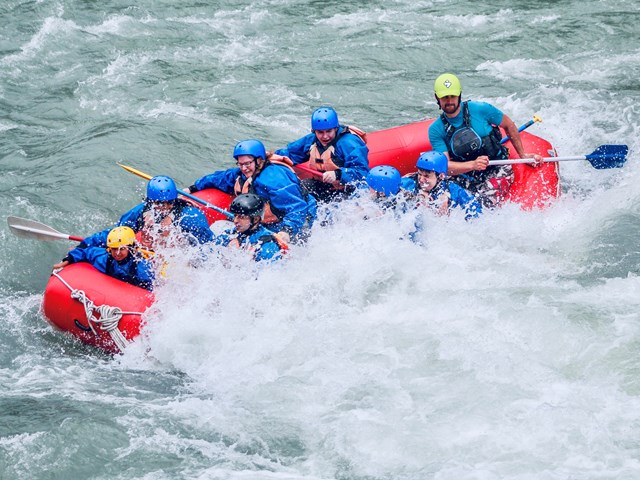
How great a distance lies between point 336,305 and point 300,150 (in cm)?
218

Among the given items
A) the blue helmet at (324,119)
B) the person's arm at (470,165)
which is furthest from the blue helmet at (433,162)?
the blue helmet at (324,119)

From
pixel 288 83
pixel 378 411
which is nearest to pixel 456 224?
pixel 378 411

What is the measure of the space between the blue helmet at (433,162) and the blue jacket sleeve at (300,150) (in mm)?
1390

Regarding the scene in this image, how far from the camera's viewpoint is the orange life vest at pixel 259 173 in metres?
8.48

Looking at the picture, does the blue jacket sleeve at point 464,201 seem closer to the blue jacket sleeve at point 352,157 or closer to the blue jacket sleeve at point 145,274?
the blue jacket sleeve at point 352,157

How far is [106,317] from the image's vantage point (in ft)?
24.7

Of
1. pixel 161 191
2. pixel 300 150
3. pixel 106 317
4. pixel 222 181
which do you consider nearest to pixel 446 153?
pixel 300 150

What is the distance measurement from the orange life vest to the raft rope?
5.00ft

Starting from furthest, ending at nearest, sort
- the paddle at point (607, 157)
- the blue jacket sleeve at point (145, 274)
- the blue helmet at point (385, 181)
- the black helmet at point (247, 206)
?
the paddle at point (607, 157) → the blue helmet at point (385, 181) → the blue jacket sleeve at point (145, 274) → the black helmet at point (247, 206)

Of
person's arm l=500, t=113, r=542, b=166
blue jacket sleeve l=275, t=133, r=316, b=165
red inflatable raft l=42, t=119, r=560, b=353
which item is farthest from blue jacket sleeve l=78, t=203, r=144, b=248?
person's arm l=500, t=113, r=542, b=166

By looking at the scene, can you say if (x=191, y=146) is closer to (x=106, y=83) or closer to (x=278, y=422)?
(x=106, y=83)

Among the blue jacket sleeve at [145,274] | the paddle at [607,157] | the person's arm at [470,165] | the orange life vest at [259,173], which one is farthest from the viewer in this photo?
the paddle at [607,157]

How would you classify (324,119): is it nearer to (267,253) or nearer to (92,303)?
(267,253)

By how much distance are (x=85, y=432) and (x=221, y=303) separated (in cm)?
172
